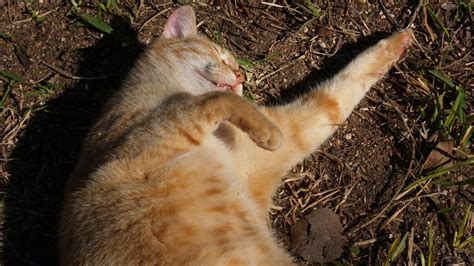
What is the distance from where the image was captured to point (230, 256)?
236 cm

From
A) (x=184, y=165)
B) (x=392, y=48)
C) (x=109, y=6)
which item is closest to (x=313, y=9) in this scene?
(x=392, y=48)

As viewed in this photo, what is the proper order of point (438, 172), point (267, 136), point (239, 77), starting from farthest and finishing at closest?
1. point (239, 77)
2. point (438, 172)
3. point (267, 136)

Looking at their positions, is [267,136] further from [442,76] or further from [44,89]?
[44,89]

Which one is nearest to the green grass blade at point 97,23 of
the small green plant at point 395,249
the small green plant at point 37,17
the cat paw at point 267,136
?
the small green plant at point 37,17

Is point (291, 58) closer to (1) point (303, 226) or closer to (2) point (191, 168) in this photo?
(1) point (303, 226)

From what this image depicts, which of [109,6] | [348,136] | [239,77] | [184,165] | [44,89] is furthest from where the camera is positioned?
[109,6]

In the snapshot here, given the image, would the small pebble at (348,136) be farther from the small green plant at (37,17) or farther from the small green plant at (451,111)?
the small green plant at (37,17)

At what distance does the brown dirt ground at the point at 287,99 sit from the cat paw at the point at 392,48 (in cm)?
9

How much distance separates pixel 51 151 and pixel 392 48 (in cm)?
204

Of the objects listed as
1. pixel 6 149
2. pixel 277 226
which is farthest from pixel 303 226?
pixel 6 149

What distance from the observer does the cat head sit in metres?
3.13

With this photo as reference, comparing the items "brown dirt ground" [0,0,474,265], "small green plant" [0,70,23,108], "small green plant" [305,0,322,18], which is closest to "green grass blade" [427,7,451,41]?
"brown dirt ground" [0,0,474,265]

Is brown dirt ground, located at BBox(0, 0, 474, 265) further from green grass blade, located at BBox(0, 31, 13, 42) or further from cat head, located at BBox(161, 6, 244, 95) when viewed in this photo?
cat head, located at BBox(161, 6, 244, 95)

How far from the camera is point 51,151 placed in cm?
331
